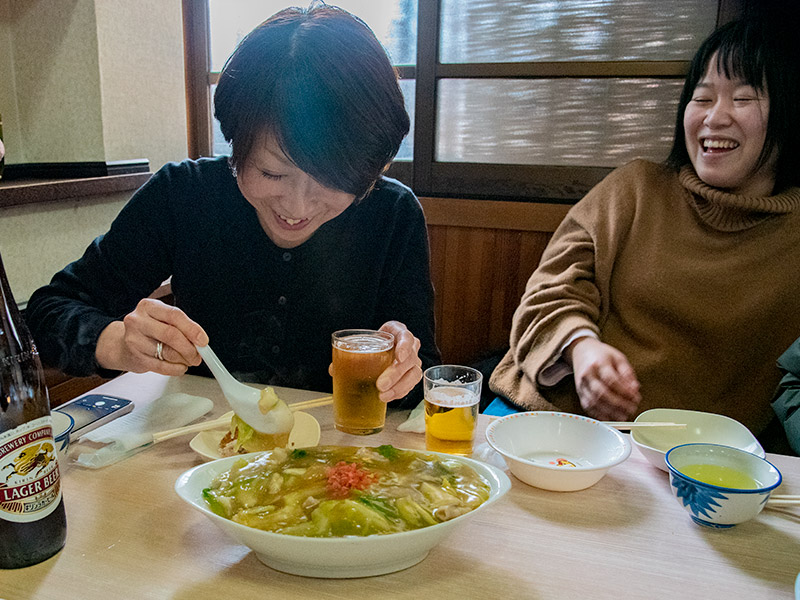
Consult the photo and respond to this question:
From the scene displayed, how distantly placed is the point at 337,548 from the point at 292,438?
1.30ft

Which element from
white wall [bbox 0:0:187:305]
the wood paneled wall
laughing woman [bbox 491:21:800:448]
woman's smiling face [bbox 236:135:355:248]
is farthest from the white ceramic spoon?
the wood paneled wall

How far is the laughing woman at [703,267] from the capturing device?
1800mm

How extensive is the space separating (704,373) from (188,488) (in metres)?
1.57

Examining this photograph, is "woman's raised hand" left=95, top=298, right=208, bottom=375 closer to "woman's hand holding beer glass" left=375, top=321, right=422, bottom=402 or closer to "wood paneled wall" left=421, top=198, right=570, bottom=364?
"woman's hand holding beer glass" left=375, top=321, right=422, bottom=402

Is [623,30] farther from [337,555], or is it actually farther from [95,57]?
[337,555]

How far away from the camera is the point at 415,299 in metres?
1.53

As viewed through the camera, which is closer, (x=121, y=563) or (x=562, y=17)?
(x=121, y=563)

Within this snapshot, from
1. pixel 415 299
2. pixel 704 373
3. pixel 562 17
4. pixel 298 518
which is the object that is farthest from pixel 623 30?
pixel 298 518

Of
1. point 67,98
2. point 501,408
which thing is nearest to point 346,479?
point 501,408

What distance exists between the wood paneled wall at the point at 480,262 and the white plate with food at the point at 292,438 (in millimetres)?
1705

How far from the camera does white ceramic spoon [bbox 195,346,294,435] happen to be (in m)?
1.05

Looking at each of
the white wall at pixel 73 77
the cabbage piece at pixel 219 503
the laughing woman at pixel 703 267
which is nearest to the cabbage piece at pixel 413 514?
the cabbage piece at pixel 219 503

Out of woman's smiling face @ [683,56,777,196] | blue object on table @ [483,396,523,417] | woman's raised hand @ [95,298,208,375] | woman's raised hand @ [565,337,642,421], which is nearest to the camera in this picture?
woman's raised hand @ [95,298,208,375]

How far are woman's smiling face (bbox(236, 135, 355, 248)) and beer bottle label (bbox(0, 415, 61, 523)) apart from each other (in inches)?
24.2
